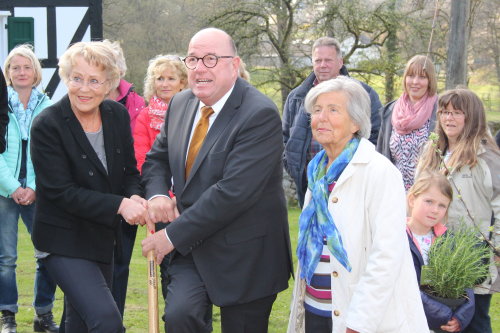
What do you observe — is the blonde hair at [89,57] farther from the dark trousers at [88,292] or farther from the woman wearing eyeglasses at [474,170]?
the woman wearing eyeglasses at [474,170]

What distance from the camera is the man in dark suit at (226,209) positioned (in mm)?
3725

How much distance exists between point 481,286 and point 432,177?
0.76 meters

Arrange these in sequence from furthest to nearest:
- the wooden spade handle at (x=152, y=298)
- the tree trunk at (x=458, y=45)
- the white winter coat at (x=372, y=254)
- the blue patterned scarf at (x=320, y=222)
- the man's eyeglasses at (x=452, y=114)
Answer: the tree trunk at (x=458, y=45) → the man's eyeglasses at (x=452, y=114) → the wooden spade handle at (x=152, y=298) → the blue patterned scarf at (x=320, y=222) → the white winter coat at (x=372, y=254)

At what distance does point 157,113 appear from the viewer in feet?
18.8

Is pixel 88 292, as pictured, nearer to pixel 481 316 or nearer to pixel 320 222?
pixel 320 222

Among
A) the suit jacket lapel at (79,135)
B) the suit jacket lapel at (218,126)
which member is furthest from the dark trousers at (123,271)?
the suit jacket lapel at (218,126)

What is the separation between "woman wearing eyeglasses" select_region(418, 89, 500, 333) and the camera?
4555 millimetres

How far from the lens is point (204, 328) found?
389 cm

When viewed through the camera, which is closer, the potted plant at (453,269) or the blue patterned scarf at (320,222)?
the blue patterned scarf at (320,222)

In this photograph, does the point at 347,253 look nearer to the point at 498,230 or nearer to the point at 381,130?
the point at 498,230

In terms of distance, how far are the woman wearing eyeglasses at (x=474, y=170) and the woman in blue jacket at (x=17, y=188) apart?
10.4ft

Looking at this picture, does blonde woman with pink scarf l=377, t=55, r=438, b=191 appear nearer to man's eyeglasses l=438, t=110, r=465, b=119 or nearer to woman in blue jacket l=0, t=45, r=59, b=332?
man's eyeglasses l=438, t=110, r=465, b=119

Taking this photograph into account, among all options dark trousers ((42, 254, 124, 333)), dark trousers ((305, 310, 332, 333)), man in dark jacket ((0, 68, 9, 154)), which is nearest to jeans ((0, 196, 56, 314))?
man in dark jacket ((0, 68, 9, 154))

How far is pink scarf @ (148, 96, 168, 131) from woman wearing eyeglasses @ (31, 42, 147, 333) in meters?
1.43
